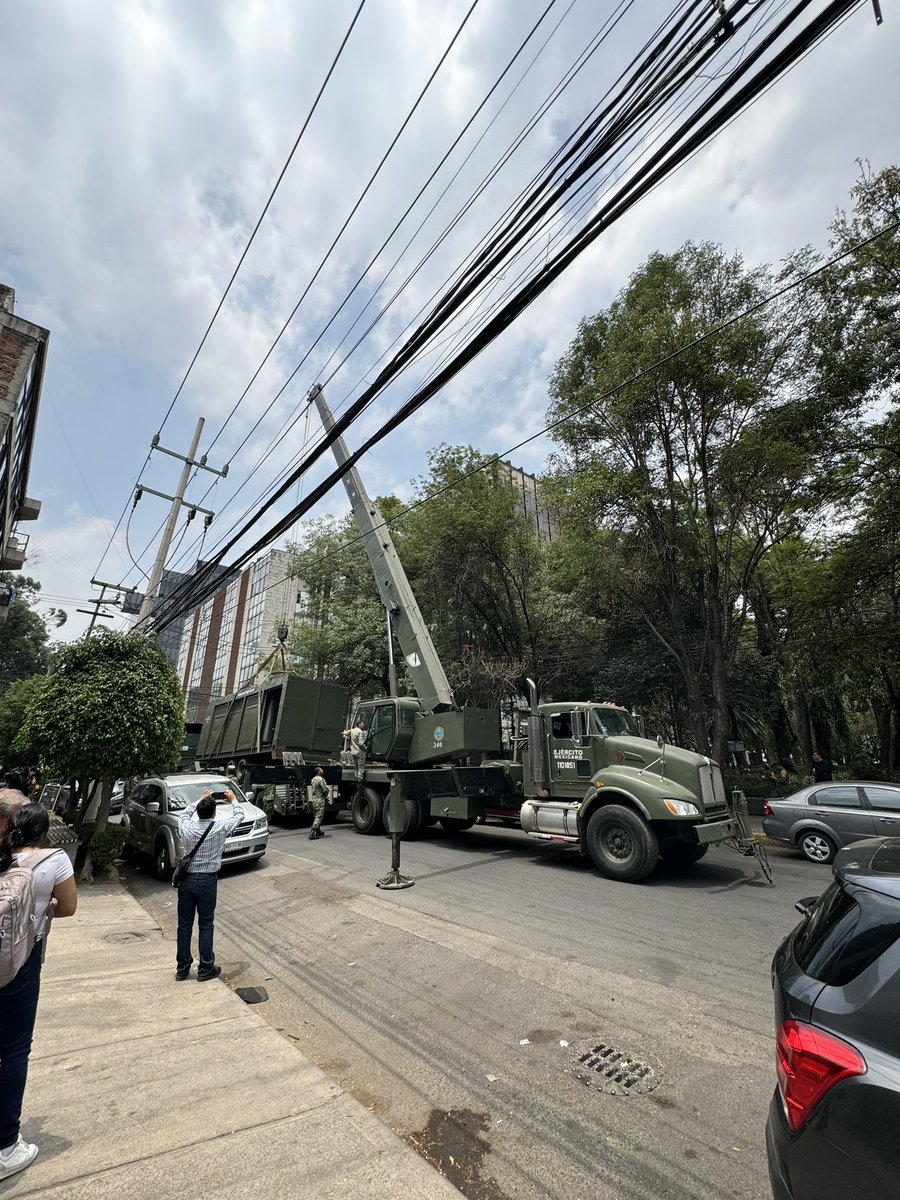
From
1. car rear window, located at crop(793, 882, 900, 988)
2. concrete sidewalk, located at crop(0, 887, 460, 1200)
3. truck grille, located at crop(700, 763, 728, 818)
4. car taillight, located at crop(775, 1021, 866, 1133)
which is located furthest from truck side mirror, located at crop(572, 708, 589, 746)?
car taillight, located at crop(775, 1021, 866, 1133)

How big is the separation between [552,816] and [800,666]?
11.1 meters

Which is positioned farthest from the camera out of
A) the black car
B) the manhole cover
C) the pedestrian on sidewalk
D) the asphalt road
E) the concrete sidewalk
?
the pedestrian on sidewalk

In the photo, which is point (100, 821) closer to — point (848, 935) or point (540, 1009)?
point (540, 1009)

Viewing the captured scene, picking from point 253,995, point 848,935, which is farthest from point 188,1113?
point 848,935

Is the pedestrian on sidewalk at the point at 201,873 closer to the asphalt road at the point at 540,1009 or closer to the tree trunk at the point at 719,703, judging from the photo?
the asphalt road at the point at 540,1009

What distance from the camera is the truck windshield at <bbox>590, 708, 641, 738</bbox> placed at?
9.57 meters

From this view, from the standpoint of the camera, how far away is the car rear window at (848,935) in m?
1.83

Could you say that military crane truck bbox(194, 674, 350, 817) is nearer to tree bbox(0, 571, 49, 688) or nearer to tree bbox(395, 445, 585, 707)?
tree bbox(395, 445, 585, 707)

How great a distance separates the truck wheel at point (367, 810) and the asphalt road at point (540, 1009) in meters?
3.98

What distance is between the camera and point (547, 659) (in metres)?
22.8

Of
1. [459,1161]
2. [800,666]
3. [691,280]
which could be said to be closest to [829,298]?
[691,280]

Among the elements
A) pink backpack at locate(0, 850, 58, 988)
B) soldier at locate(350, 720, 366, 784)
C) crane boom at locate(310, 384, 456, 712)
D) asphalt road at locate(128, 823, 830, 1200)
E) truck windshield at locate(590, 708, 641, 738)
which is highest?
crane boom at locate(310, 384, 456, 712)

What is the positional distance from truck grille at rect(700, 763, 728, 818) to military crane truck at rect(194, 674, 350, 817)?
859 cm

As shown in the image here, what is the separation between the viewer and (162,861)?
31.6 ft
